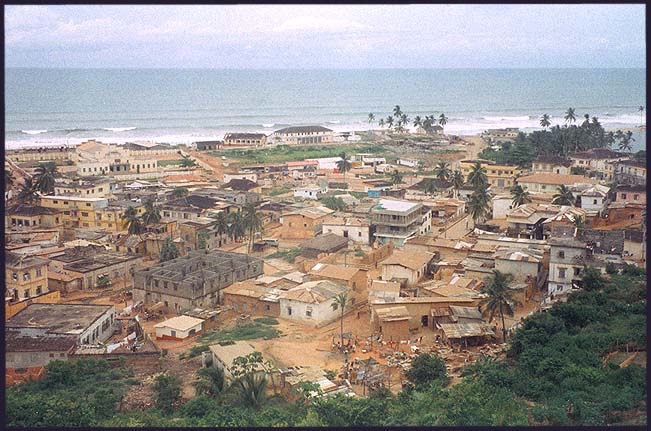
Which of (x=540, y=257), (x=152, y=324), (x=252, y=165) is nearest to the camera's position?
(x=152, y=324)

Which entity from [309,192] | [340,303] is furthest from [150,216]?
[340,303]

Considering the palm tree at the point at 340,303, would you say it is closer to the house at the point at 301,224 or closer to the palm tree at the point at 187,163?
the house at the point at 301,224

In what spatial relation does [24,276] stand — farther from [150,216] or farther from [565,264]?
[565,264]

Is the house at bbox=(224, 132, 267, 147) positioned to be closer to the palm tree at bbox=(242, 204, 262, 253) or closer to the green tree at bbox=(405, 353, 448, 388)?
the palm tree at bbox=(242, 204, 262, 253)

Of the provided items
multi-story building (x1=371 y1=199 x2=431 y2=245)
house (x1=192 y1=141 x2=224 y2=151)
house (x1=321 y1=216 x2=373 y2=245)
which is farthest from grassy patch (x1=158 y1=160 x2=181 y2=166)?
multi-story building (x1=371 y1=199 x2=431 y2=245)

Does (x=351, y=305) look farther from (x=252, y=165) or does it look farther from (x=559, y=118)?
(x=559, y=118)

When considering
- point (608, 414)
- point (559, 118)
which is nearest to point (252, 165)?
point (608, 414)

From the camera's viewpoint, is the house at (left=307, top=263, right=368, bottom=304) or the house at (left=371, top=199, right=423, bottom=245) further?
the house at (left=371, top=199, right=423, bottom=245)
